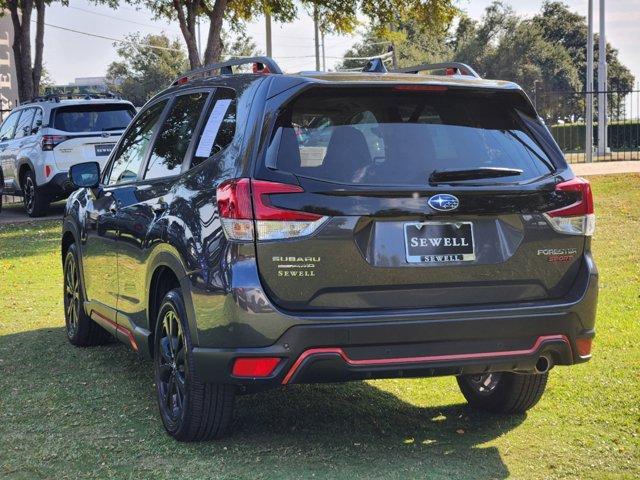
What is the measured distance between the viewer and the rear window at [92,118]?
57.1ft

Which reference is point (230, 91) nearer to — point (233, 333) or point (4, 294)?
point (233, 333)

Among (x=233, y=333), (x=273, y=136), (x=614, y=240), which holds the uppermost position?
(x=273, y=136)

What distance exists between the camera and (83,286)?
7.40 meters

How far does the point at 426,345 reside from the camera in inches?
183

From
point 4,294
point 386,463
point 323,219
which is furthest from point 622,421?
point 4,294

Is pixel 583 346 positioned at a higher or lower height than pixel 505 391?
higher

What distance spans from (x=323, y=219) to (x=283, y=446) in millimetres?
1353

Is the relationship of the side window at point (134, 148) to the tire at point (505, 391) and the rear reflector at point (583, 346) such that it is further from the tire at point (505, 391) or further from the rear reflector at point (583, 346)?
the rear reflector at point (583, 346)

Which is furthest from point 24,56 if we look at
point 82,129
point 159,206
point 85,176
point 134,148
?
point 159,206

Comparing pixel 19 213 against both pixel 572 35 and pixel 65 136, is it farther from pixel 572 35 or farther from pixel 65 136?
pixel 572 35

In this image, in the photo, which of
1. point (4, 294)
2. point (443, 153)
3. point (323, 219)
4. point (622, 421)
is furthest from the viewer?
point (4, 294)

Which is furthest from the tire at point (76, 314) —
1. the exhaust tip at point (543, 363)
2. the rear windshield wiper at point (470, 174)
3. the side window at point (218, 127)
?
the exhaust tip at point (543, 363)

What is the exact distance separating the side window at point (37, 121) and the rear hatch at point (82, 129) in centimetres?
37

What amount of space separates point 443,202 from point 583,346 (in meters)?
1.04
